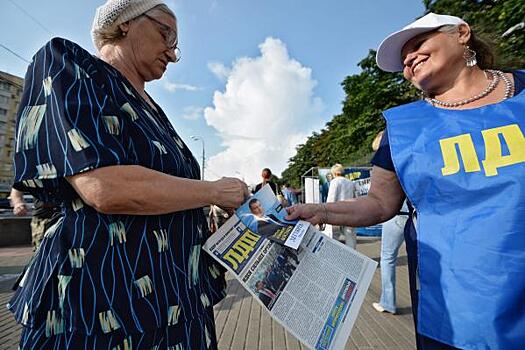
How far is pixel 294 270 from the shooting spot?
1.12 meters

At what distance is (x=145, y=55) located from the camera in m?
1.13

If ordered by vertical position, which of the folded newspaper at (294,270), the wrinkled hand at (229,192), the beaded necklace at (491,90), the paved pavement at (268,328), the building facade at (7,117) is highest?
the building facade at (7,117)

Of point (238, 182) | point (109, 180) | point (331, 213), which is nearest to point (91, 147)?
point (109, 180)

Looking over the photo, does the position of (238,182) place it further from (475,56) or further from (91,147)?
(475,56)

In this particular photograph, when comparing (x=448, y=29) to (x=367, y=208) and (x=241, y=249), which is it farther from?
(x=241, y=249)

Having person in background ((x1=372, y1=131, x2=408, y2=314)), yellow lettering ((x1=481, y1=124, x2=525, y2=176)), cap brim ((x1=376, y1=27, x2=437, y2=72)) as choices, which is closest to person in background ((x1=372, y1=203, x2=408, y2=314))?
person in background ((x1=372, y1=131, x2=408, y2=314))

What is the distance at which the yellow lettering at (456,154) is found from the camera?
101 cm

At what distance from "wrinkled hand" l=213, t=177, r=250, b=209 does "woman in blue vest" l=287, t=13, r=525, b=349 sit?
35 cm

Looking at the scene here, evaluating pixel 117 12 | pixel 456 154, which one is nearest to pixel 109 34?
pixel 117 12

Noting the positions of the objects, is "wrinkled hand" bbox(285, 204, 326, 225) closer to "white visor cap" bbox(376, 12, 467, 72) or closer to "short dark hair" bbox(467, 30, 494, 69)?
"white visor cap" bbox(376, 12, 467, 72)

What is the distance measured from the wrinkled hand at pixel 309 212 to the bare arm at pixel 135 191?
1.85ft

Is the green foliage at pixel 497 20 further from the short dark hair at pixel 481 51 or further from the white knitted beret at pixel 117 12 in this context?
the white knitted beret at pixel 117 12

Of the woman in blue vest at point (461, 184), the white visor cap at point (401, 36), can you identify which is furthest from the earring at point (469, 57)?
the white visor cap at point (401, 36)

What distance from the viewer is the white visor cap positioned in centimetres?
123
